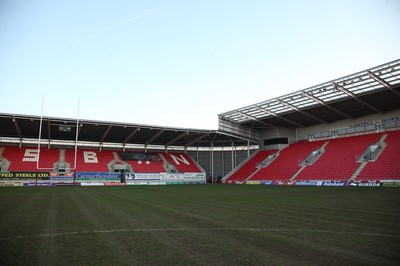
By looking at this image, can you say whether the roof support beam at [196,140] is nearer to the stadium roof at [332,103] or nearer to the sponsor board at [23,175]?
the stadium roof at [332,103]

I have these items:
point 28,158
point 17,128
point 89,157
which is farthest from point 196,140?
point 17,128

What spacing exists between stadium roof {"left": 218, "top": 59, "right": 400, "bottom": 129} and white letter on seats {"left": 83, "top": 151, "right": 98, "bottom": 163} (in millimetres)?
22819

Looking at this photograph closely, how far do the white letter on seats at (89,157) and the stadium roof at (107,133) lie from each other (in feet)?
9.04

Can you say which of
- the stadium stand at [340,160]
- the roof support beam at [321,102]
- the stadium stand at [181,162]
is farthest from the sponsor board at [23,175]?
the roof support beam at [321,102]

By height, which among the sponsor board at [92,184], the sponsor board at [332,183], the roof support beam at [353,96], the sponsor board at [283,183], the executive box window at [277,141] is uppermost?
the roof support beam at [353,96]

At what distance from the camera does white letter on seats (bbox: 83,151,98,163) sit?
45.4 meters

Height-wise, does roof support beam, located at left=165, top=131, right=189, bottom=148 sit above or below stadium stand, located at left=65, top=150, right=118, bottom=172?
above

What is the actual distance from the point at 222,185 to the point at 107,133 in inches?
841

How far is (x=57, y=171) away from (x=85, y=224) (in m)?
38.1

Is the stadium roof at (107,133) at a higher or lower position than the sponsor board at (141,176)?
higher

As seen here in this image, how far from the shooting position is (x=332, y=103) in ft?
114

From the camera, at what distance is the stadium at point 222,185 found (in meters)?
5.13

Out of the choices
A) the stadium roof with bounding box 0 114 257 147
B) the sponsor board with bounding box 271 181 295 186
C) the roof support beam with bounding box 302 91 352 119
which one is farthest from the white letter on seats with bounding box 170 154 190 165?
the roof support beam with bounding box 302 91 352 119

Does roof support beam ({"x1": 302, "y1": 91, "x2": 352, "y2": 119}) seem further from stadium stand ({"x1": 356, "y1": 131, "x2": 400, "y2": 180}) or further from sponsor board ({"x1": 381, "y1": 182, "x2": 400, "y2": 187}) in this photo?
sponsor board ({"x1": 381, "y1": 182, "x2": 400, "y2": 187})
